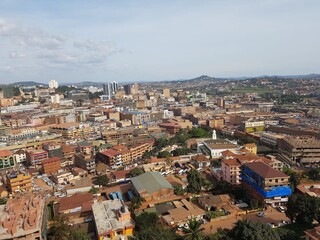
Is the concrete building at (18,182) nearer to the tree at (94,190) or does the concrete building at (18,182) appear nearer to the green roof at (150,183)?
the tree at (94,190)

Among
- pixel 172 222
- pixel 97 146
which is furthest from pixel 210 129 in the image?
pixel 172 222

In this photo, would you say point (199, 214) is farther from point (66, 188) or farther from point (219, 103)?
point (219, 103)

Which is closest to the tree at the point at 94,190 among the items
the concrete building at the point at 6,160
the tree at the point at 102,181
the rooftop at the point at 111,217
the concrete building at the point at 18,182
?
the tree at the point at 102,181

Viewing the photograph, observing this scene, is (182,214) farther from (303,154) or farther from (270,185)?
(303,154)

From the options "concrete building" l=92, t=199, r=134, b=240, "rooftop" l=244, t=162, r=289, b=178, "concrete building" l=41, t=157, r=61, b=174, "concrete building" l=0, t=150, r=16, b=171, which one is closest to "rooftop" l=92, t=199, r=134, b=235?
"concrete building" l=92, t=199, r=134, b=240

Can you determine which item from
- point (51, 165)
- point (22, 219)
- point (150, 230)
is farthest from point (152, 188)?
point (51, 165)
